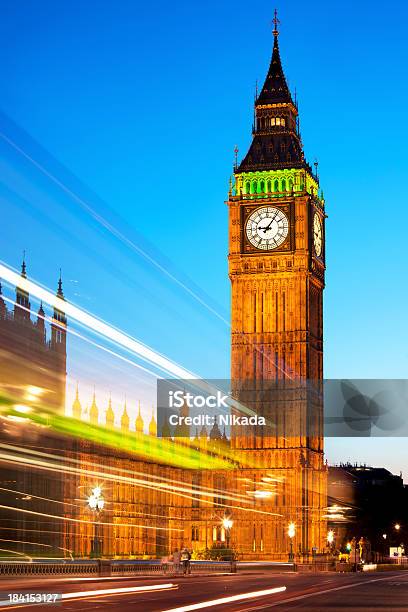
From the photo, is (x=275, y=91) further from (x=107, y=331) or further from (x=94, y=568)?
(x=94, y=568)

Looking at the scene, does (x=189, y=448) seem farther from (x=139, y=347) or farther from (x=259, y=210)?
(x=139, y=347)

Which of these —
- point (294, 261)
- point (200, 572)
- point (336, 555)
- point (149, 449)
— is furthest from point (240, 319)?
point (200, 572)

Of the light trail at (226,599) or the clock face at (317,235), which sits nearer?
the light trail at (226,599)

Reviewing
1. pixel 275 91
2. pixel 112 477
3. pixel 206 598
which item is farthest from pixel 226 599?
pixel 275 91

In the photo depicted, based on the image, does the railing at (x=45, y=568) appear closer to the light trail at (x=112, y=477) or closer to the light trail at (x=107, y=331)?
the light trail at (x=112, y=477)

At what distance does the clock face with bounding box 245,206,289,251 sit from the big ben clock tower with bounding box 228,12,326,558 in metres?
0.10

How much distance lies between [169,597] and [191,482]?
304ft

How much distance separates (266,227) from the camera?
119250 millimetres

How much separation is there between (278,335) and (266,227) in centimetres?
1062

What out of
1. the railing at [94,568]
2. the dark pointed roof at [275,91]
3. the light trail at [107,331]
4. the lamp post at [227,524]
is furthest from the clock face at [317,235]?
the railing at [94,568]

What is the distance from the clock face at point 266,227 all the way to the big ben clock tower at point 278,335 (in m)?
0.10

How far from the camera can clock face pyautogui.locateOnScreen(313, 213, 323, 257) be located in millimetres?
122000

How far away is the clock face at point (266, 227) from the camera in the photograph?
119 meters

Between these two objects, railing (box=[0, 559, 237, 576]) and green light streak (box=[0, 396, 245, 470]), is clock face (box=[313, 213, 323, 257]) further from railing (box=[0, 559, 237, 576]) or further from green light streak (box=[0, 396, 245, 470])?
railing (box=[0, 559, 237, 576])
